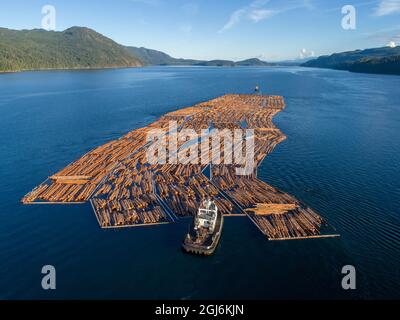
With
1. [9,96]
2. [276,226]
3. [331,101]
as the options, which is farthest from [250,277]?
[9,96]

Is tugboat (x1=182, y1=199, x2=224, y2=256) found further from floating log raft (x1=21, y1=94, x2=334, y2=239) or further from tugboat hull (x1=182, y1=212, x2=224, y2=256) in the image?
floating log raft (x1=21, y1=94, x2=334, y2=239)

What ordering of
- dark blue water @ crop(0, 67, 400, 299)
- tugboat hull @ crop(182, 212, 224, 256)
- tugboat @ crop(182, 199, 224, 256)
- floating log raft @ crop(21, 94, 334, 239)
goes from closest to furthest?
1. dark blue water @ crop(0, 67, 400, 299)
2. tugboat hull @ crop(182, 212, 224, 256)
3. tugboat @ crop(182, 199, 224, 256)
4. floating log raft @ crop(21, 94, 334, 239)

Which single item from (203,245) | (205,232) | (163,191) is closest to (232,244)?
(205,232)

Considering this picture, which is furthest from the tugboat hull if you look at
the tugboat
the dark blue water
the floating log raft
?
the floating log raft

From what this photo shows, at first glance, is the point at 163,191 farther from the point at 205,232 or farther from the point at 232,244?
the point at 232,244

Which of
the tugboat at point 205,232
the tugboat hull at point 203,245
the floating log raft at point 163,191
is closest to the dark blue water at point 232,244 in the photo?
the tugboat hull at point 203,245

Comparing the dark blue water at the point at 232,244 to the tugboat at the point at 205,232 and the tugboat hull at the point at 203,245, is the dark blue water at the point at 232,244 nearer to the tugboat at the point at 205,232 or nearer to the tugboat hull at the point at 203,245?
the tugboat hull at the point at 203,245

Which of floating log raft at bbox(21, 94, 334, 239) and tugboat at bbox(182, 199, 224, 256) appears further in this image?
floating log raft at bbox(21, 94, 334, 239)
